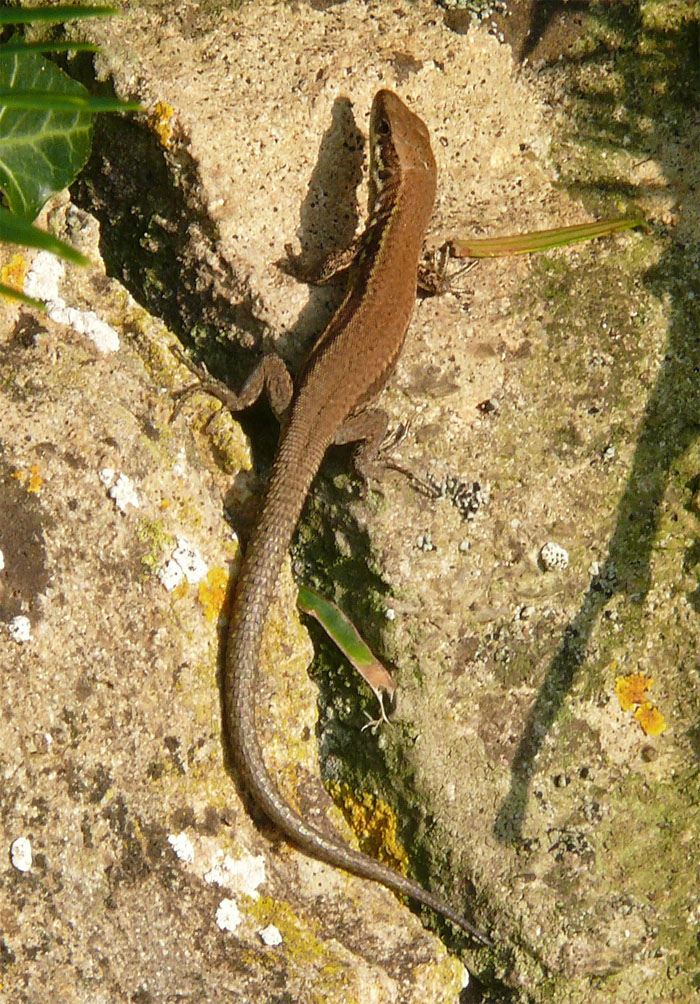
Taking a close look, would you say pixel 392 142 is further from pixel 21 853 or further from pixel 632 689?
pixel 21 853

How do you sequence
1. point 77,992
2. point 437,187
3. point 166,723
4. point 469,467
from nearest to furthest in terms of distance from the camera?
1. point 77,992
2. point 166,723
3. point 469,467
4. point 437,187

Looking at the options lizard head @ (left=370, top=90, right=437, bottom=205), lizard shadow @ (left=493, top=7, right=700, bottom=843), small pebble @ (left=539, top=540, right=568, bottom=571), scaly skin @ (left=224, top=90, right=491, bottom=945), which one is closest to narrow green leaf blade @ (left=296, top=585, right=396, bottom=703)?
scaly skin @ (left=224, top=90, right=491, bottom=945)

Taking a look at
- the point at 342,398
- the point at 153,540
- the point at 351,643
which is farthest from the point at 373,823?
the point at 342,398

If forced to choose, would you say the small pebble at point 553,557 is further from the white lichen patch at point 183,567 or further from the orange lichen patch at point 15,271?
the orange lichen patch at point 15,271

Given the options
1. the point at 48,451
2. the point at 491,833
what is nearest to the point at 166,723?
the point at 48,451

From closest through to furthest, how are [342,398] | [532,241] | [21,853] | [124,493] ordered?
1. [21,853]
2. [124,493]
3. [342,398]
4. [532,241]

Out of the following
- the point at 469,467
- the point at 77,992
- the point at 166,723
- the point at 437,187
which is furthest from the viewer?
the point at 437,187

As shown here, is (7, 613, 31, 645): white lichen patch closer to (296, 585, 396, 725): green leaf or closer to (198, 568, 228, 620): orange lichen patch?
(198, 568, 228, 620): orange lichen patch

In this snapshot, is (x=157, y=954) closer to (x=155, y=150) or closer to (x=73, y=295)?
(x=73, y=295)
